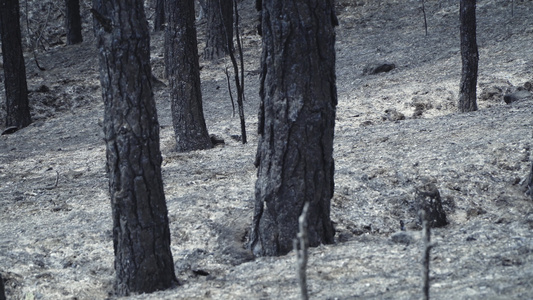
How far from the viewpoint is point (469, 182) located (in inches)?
263

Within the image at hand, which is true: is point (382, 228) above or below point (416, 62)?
below

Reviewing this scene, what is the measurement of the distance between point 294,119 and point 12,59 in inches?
405

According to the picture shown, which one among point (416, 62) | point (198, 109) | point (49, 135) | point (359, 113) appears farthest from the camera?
point (416, 62)

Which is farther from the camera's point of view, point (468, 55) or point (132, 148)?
Result: point (468, 55)

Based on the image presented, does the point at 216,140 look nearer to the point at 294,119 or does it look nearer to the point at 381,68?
the point at 381,68

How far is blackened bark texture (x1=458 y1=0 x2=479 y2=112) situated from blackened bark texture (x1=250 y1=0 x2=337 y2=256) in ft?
17.9

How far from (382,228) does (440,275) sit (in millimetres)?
1970

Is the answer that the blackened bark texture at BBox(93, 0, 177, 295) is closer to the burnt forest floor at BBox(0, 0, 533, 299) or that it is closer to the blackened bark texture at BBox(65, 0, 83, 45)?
the burnt forest floor at BBox(0, 0, 533, 299)

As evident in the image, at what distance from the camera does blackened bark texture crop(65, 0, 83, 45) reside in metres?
20.2

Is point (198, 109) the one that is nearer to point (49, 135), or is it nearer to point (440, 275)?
A: point (49, 135)

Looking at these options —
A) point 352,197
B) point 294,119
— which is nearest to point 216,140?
point 352,197

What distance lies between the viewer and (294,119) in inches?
191

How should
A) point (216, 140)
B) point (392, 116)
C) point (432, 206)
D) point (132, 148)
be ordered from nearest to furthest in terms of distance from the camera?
point (132, 148), point (432, 206), point (216, 140), point (392, 116)

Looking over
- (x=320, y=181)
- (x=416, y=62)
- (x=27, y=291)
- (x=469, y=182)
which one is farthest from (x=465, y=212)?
(x=416, y=62)
